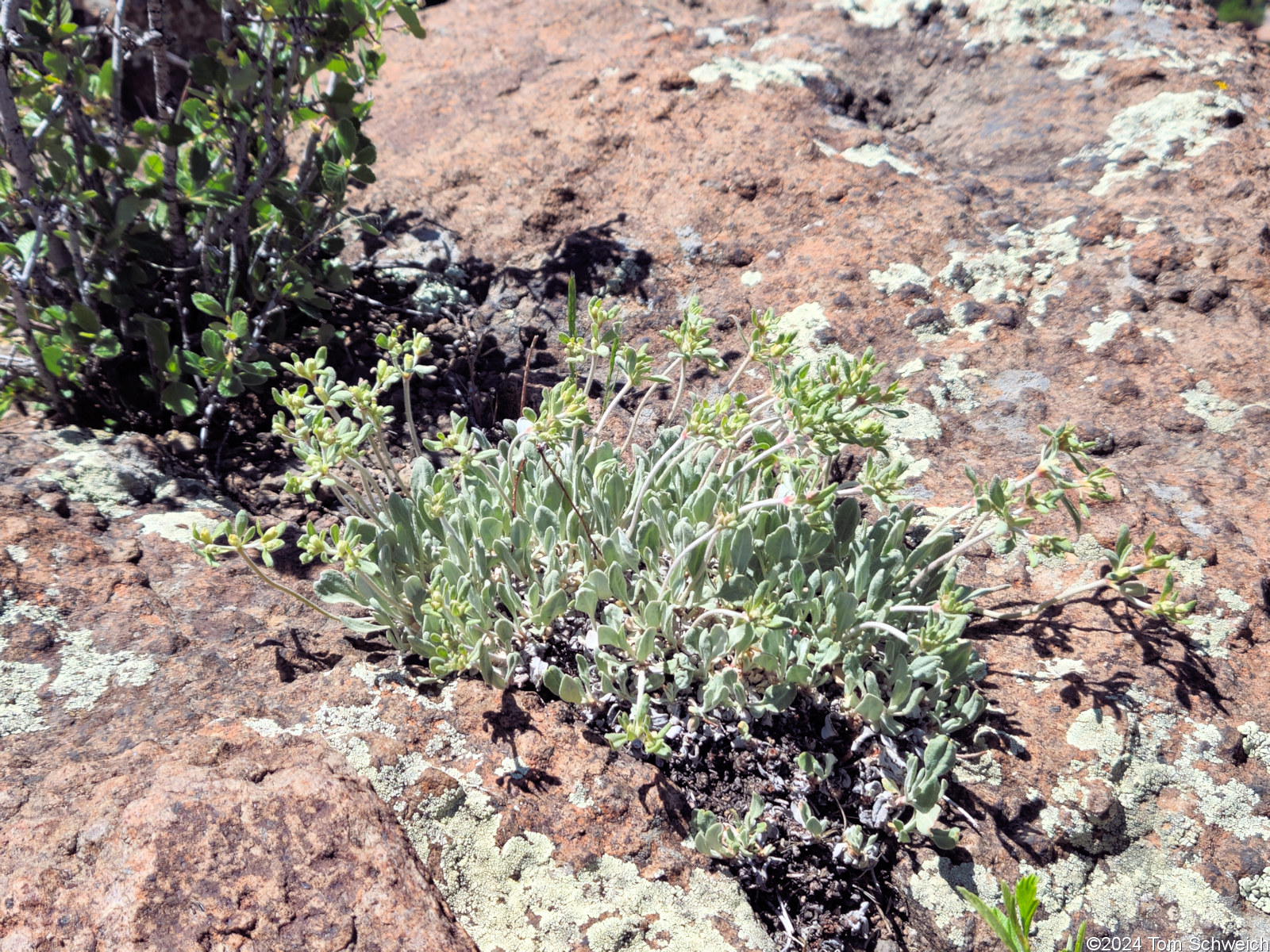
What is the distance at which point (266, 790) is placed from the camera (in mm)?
1843

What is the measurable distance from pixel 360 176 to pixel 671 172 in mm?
1581

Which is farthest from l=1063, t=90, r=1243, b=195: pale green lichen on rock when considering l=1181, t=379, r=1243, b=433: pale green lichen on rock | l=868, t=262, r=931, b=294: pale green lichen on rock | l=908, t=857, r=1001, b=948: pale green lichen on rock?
l=908, t=857, r=1001, b=948: pale green lichen on rock

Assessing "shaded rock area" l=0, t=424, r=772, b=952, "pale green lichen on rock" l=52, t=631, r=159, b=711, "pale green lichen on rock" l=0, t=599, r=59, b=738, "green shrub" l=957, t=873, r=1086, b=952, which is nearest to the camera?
"shaded rock area" l=0, t=424, r=772, b=952

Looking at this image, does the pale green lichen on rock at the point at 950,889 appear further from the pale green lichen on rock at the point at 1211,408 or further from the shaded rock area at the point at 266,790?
the pale green lichen on rock at the point at 1211,408

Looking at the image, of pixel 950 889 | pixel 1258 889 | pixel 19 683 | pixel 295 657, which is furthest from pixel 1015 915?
pixel 19 683

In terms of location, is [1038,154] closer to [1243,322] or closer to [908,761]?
[1243,322]

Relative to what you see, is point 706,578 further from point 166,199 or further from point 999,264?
point 166,199

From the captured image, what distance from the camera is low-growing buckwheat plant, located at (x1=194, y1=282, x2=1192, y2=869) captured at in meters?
2.14

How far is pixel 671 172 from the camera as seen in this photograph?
4.10 metres

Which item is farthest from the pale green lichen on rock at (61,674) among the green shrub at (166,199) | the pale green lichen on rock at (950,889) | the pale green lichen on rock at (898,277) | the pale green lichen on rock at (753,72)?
the pale green lichen on rock at (753,72)

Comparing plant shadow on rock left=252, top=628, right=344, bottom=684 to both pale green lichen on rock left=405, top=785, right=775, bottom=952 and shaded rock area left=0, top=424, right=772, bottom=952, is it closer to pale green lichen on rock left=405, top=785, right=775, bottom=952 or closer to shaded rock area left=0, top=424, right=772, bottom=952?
shaded rock area left=0, top=424, right=772, bottom=952

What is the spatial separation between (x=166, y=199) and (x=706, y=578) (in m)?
2.18

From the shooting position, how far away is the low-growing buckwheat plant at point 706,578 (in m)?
2.14

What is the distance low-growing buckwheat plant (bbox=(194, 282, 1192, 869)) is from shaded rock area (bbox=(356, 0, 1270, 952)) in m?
0.25
